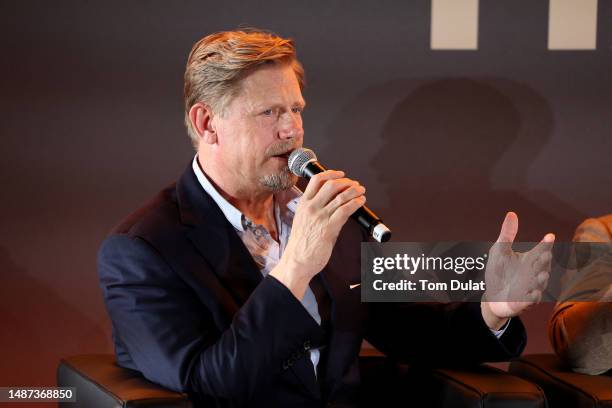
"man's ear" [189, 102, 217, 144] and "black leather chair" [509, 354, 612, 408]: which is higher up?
"man's ear" [189, 102, 217, 144]

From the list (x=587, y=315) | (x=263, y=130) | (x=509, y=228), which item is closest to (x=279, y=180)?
(x=263, y=130)

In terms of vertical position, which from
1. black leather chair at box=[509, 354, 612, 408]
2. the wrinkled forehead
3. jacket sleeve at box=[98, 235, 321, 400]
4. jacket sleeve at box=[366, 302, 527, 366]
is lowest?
black leather chair at box=[509, 354, 612, 408]

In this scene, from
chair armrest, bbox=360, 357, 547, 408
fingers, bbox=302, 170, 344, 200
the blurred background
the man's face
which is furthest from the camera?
the blurred background

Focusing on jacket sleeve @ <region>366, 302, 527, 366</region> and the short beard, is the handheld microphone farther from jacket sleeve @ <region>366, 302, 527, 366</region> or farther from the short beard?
jacket sleeve @ <region>366, 302, 527, 366</region>

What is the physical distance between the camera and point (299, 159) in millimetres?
1829

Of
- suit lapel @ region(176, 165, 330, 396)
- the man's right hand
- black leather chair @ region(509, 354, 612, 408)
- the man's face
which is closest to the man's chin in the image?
the man's face

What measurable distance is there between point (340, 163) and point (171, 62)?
55 cm

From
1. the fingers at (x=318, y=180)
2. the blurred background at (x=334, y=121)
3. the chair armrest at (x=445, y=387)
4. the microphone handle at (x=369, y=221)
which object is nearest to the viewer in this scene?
the microphone handle at (x=369, y=221)

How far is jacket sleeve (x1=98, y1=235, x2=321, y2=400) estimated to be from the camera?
→ 170 cm

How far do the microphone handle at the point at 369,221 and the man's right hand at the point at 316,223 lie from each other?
15 mm

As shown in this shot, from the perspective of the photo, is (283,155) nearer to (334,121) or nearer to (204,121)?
(204,121)

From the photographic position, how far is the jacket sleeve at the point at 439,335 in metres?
1.98

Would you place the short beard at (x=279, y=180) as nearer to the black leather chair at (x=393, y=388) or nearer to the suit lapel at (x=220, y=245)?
the suit lapel at (x=220, y=245)

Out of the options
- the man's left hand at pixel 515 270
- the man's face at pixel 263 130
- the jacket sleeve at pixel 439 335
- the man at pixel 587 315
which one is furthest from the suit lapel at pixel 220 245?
the man at pixel 587 315
